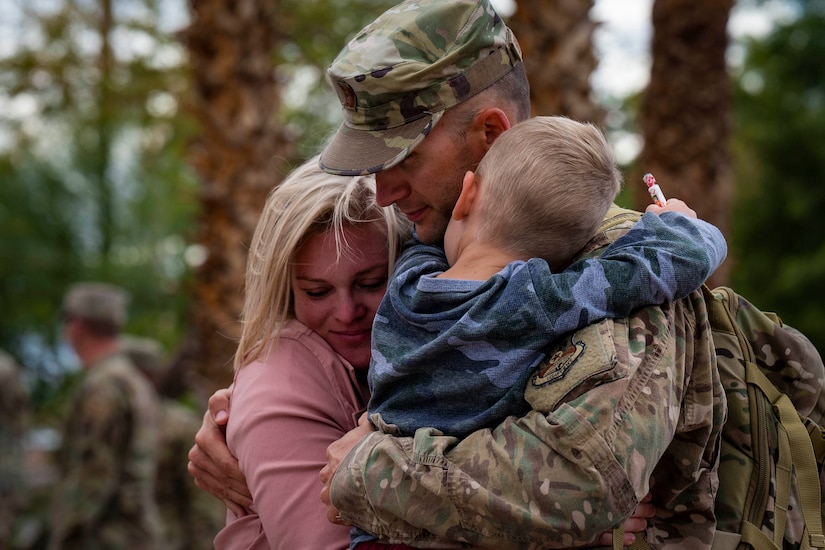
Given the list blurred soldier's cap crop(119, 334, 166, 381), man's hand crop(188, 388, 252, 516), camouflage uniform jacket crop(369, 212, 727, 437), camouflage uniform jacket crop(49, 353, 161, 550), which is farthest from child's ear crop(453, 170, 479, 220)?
blurred soldier's cap crop(119, 334, 166, 381)

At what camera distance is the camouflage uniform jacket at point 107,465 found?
24.6 feet

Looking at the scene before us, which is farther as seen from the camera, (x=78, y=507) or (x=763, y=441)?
(x=78, y=507)

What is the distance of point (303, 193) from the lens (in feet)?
8.66

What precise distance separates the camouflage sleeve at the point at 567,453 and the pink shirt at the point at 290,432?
0.28m

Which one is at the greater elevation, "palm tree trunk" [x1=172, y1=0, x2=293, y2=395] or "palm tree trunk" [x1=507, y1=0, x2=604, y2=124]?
"palm tree trunk" [x1=507, y1=0, x2=604, y2=124]

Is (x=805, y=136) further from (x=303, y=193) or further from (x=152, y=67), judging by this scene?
(x=303, y=193)

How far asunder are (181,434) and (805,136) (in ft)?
42.5

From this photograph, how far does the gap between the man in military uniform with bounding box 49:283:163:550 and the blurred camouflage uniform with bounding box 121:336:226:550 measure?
3.70 ft

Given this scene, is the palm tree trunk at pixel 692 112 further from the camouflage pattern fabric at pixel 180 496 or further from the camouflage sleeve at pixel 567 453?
the camouflage pattern fabric at pixel 180 496

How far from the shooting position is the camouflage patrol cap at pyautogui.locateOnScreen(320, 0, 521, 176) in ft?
7.60

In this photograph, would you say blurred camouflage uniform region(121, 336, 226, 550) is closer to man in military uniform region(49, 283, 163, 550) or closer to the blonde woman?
man in military uniform region(49, 283, 163, 550)

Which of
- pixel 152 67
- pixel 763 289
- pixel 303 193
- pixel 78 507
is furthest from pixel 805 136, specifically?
pixel 303 193

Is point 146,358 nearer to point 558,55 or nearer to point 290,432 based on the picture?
point 558,55

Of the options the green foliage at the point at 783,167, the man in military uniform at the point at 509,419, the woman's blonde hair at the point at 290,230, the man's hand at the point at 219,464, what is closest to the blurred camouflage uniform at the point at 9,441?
the man's hand at the point at 219,464
